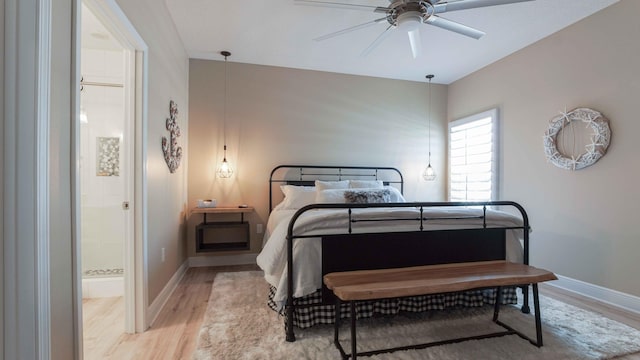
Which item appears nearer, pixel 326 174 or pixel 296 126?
pixel 296 126

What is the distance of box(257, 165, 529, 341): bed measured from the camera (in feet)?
6.73

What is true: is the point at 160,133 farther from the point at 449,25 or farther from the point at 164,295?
the point at 449,25

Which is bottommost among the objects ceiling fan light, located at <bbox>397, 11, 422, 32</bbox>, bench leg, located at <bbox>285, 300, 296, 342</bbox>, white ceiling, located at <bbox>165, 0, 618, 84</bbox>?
bench leg, located at <bbox>285, 300, 296, 342</bbox>

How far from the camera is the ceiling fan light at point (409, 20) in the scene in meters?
2.28

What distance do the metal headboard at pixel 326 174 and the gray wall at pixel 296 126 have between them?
0.09 metres

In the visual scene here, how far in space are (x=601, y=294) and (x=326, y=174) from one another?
3176 millimetres

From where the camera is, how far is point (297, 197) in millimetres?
3758

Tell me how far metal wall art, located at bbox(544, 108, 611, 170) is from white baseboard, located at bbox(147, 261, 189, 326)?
159 inches

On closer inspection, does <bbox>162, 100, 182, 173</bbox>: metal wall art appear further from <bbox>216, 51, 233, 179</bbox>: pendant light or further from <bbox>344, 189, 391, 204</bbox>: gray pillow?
<bbox>344, 189, 391, 204</bbox>: gray pillow

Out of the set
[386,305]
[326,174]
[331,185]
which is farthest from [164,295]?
[326,174]

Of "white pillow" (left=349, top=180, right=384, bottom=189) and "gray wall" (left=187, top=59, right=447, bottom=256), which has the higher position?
"gray wall" (left=187, top=59, right=447, bottom=256)

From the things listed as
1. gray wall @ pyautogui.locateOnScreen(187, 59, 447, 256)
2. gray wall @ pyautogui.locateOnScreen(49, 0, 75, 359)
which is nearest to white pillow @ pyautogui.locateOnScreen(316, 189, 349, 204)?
gray wall @ pyautogui.locateOnScreen(187, 59, 447, 256)

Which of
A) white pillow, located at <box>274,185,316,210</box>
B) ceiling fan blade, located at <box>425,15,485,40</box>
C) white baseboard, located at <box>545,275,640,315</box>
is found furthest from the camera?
white pillow, located at <box>274,185,316,210</box>

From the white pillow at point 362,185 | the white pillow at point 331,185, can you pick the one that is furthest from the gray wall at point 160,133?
the white pillow at point 362,185
